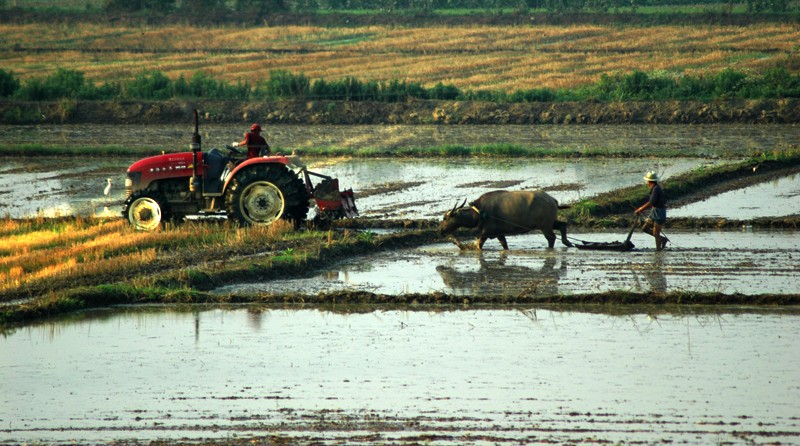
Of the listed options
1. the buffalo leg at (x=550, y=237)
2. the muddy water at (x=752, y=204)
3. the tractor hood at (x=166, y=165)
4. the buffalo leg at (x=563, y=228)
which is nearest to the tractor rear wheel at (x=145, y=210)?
the tractor hood at (x=166, y=165)

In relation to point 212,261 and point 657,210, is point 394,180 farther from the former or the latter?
point 212,261

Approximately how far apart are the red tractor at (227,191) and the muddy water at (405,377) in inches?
166

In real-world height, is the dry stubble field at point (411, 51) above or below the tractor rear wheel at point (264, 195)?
above

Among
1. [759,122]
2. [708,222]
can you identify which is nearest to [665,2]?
[759,122]

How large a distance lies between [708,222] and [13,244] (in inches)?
415

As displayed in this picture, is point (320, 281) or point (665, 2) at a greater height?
point (665, 2)

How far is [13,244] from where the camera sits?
1602 centimetres

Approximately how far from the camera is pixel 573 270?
1457 cm

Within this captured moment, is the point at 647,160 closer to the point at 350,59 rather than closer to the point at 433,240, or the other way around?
the point at 433,240

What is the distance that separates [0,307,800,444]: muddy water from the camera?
27.6 ft

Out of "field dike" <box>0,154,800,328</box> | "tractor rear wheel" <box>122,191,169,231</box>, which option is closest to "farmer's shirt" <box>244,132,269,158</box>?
"field dike" <box>0,154,800,328</box>

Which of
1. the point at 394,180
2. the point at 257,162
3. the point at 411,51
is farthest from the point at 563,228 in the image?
the point at 411,51

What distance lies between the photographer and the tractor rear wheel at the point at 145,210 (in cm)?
1714

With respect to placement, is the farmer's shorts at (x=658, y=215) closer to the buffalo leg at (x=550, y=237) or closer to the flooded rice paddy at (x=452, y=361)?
the flooded rice paddy at (x=452, y=361)
